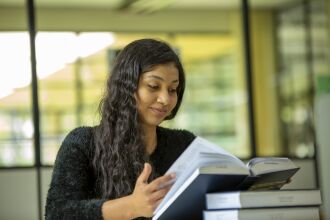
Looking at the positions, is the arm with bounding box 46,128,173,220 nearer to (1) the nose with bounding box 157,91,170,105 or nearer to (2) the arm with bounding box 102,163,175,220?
(2) the arm with bounding box 102,163,175,220

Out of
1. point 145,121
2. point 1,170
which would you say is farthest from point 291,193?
point 1,170

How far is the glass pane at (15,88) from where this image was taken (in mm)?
5285

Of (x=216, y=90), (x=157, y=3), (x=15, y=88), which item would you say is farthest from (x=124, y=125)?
(x=216, y=90)

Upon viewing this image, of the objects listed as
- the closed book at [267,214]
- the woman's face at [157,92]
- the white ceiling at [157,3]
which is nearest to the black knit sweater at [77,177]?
the woman's face at [157,92]

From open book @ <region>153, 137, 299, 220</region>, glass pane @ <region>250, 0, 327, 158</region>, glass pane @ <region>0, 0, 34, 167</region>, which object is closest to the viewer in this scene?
open book @ <region>153, 137, 299, 220</region>

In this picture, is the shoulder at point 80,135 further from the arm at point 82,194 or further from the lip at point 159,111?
the lip at point 159,111

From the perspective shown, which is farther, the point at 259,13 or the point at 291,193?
the point at 259,13

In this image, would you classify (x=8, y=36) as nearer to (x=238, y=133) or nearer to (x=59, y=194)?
(x=238, y=133)

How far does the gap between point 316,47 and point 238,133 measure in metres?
1.44

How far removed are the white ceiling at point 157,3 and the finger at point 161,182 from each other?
421 cm

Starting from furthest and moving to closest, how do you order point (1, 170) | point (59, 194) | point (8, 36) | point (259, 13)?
point (259, 13) → point (8, 36) → point (1, 170) → point (59, 194)

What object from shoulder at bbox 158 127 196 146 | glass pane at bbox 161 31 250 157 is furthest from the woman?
glass pane at bbox 161 31 250 157

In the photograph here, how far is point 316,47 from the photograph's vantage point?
7.31 metres

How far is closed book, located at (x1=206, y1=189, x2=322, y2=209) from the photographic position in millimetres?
1144
